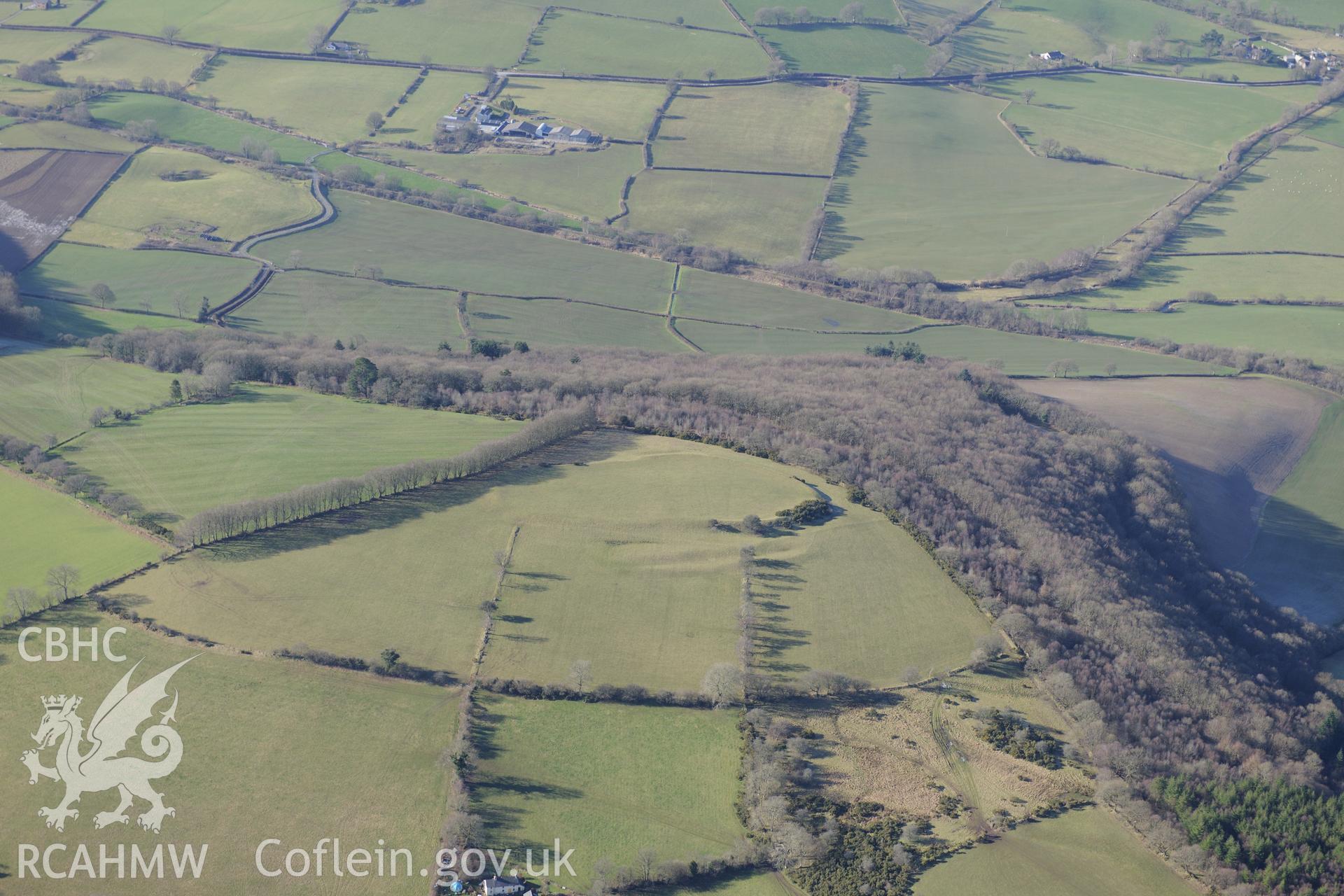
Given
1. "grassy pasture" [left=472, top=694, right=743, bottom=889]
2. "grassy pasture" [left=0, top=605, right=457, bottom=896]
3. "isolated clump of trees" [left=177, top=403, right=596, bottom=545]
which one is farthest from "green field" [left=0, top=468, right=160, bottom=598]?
"grassy pasture" [left=472, top=694, right=743, bottom=889]

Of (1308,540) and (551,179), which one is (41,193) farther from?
(1308,540)

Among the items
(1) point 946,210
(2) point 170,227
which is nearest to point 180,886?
(2) point 170,227

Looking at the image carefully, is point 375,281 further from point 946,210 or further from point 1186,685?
point 1186,685

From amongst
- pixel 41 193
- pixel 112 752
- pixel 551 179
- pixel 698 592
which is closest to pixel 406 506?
pixel 698 592

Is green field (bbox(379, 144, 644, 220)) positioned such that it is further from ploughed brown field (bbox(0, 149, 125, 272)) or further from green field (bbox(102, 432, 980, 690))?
green field (bbox(102, 432, 980, 690))

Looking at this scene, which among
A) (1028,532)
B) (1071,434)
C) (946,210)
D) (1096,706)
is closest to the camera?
(1096,706)
